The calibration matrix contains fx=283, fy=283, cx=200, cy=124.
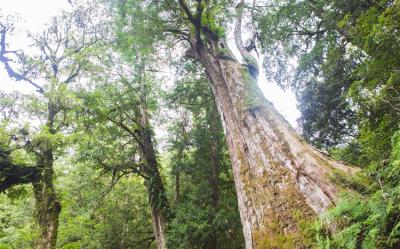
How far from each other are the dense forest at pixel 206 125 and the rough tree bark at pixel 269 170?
0.8 inches

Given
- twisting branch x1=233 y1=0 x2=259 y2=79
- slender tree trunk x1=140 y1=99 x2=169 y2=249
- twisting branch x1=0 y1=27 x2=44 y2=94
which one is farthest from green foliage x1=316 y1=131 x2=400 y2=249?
twisting branch x1=0 y1=27 x2=44 y2=94

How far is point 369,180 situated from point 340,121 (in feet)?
25.4

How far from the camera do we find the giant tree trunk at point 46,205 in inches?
338

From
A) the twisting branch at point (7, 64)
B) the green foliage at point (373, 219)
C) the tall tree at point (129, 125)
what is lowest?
the green foliage at point (373, 219)

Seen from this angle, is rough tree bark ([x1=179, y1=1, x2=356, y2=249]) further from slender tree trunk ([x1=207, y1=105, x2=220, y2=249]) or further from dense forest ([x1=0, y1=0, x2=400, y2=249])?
slender tree trunk ([x1=207, y1=105, x2=220, y2=249])

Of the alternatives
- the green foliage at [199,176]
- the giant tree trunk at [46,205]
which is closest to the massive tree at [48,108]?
the giant tree trunk at [46,205]

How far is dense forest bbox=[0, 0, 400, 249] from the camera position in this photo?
146 inches

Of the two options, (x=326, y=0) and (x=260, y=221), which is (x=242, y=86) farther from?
(x=326, y=0)

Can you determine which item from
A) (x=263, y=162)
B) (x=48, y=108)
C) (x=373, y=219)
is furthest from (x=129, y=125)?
(x=373, y=219)

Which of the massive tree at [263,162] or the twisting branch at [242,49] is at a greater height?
the twisting branch at [242,49]

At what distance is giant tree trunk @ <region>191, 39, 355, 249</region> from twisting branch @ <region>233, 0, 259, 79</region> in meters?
1.05

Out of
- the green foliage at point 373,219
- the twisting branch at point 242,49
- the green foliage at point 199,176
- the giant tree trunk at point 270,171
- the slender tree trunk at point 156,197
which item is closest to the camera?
the green foliage at point 373,219

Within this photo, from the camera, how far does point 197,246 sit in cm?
819

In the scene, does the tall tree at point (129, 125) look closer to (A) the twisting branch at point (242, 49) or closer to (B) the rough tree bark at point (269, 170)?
(A) the twisting branch at point (242, 49)
